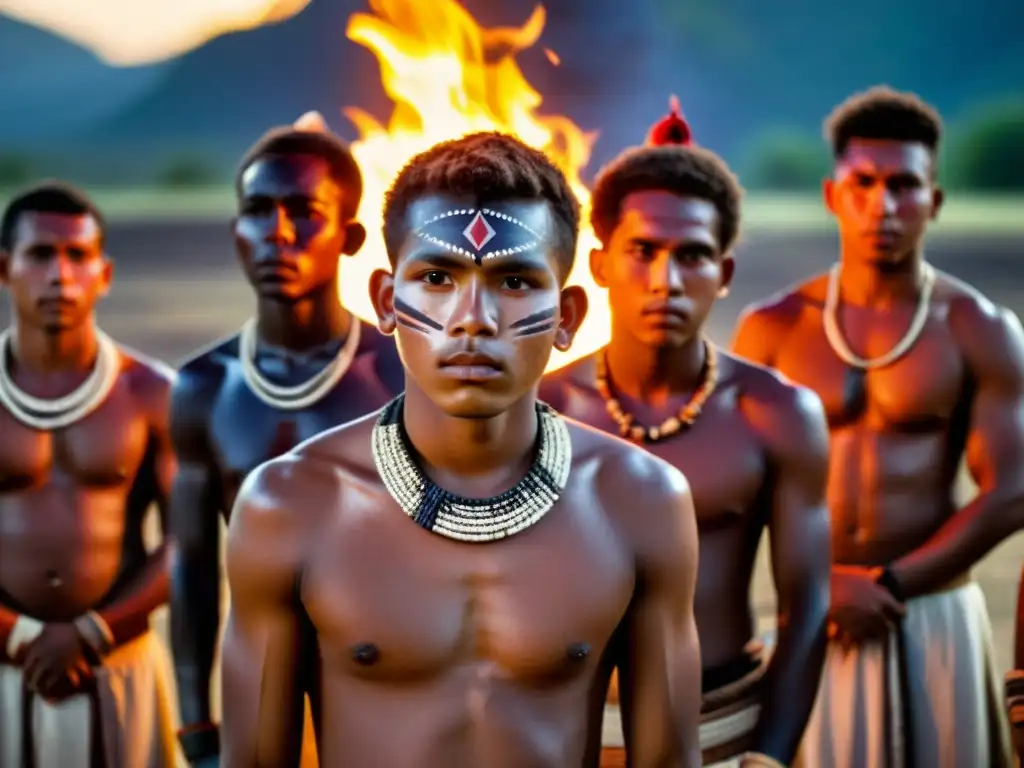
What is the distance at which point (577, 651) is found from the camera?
229cm

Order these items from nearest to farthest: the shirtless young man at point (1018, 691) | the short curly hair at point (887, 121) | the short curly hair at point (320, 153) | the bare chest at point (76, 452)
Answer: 1. the shirtless young man at point (1018, 691)
2. the short curly hair at point (320, 153)
3. the bare chest at point (76, 452)
4. the short curly hair at point (887, 121)

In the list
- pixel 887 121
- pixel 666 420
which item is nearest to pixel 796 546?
pixel 666 420

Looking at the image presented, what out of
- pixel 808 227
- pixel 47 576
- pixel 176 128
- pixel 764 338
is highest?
pixel 176 128

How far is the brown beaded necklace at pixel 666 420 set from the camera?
3506 millimetres

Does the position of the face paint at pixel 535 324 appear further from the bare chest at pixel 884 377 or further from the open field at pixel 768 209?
the open field at pixel 768 209

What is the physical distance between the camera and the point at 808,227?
13.5 metres

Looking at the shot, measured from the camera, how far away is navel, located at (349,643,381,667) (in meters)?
2.28

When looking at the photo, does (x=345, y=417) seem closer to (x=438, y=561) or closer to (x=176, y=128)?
(x=438, y=561)

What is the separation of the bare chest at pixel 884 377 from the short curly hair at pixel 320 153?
1.46 metres

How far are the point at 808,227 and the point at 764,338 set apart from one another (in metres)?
9.24

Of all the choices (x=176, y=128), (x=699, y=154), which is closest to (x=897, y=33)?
(x=176, y=128)

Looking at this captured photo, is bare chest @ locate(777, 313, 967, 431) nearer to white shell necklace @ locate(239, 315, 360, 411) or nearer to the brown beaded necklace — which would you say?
the brown beaded necklace

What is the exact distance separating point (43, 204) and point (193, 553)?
4.16 ft

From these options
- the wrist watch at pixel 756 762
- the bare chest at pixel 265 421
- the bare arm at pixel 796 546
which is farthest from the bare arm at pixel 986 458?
the bare chest at pixel 265 421
